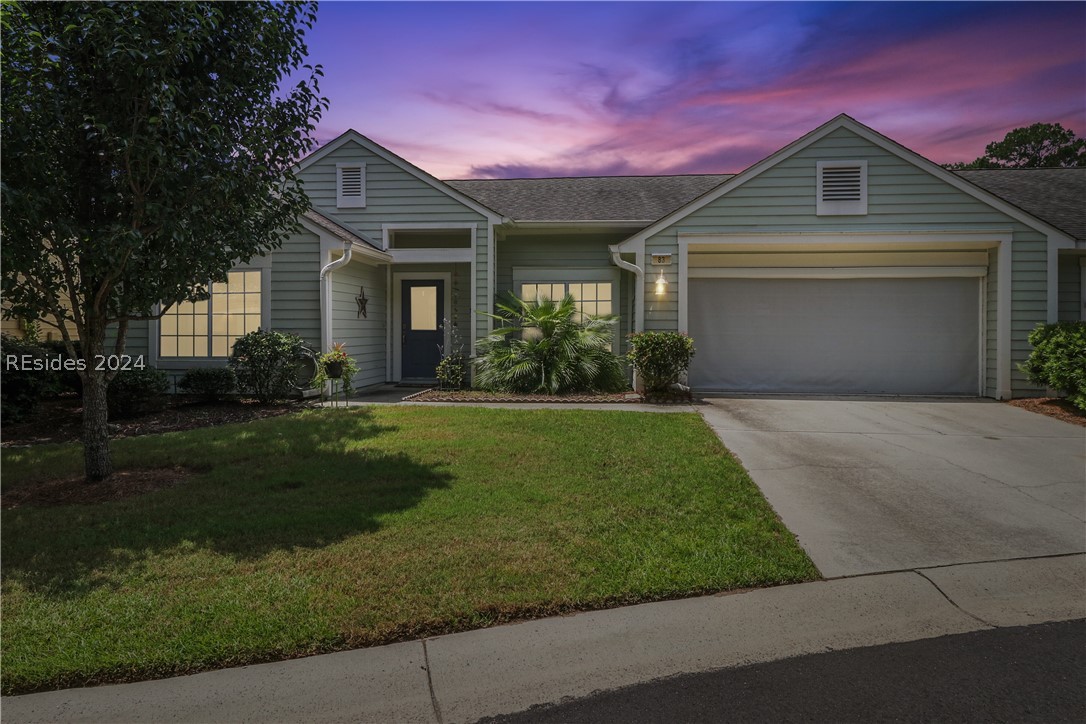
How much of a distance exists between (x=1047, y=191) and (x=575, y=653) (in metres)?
15.6

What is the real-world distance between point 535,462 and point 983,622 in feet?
12.3

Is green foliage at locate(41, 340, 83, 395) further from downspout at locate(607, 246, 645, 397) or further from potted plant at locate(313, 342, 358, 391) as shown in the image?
downspout at locate(607, 246, 645, 397)

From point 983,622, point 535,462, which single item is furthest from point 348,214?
point 983,622

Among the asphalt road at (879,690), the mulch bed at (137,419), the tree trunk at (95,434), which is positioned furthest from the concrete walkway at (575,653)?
the mulch bed at (137,419)

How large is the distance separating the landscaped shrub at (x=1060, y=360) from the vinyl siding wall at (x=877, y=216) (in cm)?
61

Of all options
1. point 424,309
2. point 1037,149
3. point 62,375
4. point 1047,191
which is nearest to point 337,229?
point 424,309

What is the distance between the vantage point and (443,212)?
1203 cm

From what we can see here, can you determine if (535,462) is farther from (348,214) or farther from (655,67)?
(348,214)

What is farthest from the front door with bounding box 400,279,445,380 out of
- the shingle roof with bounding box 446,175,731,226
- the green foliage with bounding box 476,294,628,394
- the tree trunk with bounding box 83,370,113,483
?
the tree trunk with bounding box 83,370,113,483

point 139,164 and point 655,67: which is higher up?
point 655,67

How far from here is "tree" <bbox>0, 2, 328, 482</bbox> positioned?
494 centimetres

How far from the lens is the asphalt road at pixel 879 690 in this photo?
2.51 metres

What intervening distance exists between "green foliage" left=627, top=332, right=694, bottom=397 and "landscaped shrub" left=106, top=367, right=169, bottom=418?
732cm

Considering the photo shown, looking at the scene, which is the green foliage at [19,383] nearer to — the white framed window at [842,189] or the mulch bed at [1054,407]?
the white framed window at [842,189]
